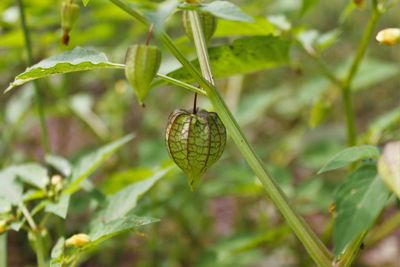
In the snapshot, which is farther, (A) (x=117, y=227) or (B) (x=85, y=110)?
(B) (x=85, y=110)

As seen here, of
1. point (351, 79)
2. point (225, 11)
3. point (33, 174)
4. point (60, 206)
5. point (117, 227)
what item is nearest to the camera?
point (225, 11)

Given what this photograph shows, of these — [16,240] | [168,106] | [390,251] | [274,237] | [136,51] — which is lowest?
[390,251]

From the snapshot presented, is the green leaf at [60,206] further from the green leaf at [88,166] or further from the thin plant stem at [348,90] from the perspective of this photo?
the thin plant stem at [348,90]

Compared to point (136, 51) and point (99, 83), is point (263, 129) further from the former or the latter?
point (136, 51)

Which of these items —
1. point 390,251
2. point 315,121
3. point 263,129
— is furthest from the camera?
point 263,129

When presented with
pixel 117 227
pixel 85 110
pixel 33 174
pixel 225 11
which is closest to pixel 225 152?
pixel 85 110

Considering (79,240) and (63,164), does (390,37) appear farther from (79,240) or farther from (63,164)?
(63,164)

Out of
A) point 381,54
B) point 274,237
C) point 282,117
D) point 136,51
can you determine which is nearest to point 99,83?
point 282,117
